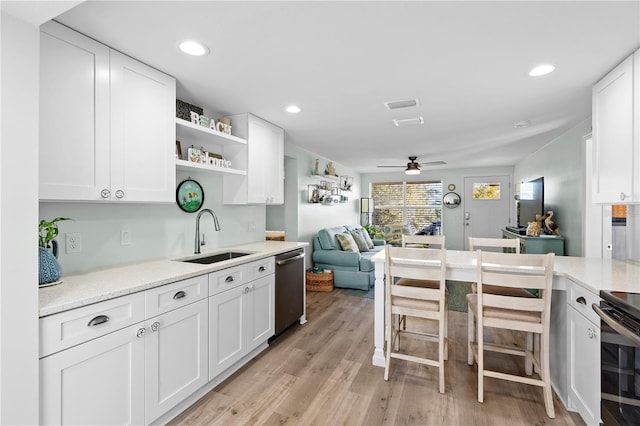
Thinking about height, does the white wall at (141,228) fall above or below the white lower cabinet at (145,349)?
above

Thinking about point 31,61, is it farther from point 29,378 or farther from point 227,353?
point 227,353

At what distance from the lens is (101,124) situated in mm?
1794

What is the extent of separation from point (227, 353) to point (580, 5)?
9.53ft

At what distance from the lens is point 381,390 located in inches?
86.5

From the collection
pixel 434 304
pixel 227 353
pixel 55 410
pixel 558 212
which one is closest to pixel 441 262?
pixel 434 304

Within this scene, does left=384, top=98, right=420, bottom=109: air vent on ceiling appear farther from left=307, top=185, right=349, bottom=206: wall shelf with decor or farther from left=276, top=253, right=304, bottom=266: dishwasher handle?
left=307, top=185, right=349, bottom=206: wall shelf with decor

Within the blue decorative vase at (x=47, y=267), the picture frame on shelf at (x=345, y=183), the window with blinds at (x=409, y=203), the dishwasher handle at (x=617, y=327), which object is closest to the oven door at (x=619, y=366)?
the dishwasher handle at (x=617, y=327)

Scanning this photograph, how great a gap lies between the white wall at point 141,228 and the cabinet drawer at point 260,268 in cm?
61

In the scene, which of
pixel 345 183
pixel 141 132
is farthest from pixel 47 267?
pixel 345 183

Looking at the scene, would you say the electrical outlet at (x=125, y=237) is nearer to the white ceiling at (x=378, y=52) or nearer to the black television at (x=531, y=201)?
the white ceiling at (x=378, y=52)

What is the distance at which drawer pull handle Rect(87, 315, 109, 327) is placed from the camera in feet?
4.68

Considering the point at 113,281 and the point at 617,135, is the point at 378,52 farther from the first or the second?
the point at 113,281

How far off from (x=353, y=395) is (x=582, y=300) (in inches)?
59.9

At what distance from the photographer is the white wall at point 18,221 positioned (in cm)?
117
